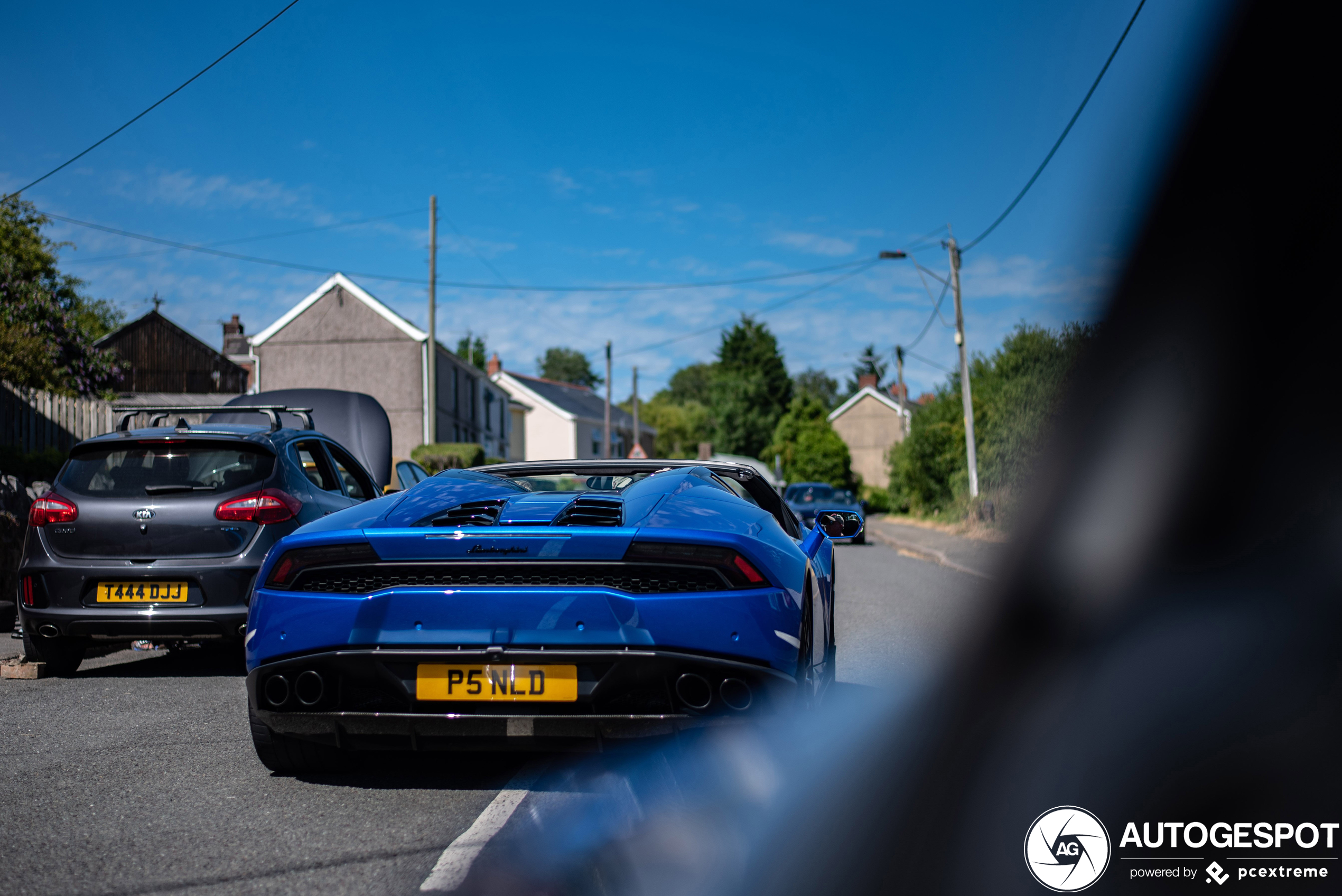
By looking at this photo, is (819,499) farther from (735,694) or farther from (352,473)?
(735,694)

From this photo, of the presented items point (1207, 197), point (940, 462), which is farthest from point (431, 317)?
point (1207, 197)

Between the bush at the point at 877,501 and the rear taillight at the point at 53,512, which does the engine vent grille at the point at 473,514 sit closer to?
the rear taillight at the point at 53,512

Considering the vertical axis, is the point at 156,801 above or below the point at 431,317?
below

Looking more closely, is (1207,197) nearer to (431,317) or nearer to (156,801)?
(156,801)

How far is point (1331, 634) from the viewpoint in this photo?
20.7 ft

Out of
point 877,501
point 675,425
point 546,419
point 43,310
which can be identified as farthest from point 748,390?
point 43,310

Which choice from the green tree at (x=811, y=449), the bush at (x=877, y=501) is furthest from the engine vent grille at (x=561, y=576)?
the green tree at (x=811, y=449)

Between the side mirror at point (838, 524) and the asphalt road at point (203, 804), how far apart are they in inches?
49.1

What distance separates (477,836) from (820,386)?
117 metres

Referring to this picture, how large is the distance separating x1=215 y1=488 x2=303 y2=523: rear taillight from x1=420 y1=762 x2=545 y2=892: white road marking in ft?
9.37

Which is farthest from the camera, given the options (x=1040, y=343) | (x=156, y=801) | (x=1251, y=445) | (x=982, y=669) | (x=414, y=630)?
(x=1040, y=343)

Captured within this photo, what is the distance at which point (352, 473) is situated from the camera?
772 cm

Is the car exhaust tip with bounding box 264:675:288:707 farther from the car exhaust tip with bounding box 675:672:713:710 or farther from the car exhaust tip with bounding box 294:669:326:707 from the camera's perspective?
the car exhaust tip with bounding box 675:672:713:710

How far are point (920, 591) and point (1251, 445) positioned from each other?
386 cm
